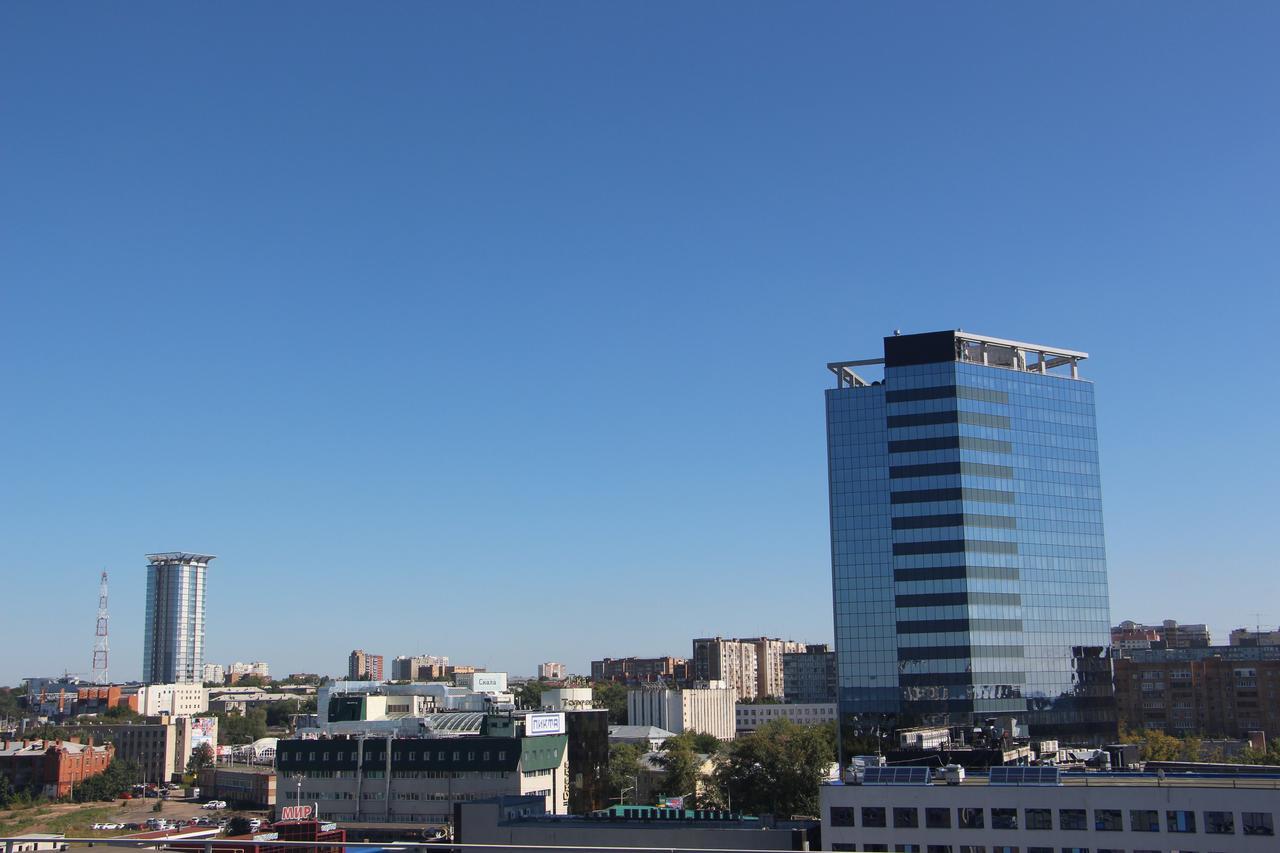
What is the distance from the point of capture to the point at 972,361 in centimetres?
12788

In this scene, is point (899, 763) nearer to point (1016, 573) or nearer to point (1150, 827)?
point (1150, 827)

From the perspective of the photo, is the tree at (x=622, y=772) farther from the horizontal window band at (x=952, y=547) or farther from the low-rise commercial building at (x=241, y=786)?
the low-rise commercial building at (x=241, y=786)

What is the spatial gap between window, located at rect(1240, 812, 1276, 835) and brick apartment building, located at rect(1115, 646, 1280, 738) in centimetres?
13498

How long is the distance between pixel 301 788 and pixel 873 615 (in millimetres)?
57883

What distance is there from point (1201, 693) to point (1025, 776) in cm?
14447

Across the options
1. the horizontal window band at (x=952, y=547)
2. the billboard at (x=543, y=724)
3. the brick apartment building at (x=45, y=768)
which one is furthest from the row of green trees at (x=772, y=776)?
the brick apartment building at (x=45, y=768)

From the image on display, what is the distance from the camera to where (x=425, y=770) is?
110m

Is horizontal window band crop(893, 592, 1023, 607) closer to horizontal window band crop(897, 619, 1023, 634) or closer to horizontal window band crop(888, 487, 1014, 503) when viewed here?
horizontal window band crop(897, 619, 1023, 634)

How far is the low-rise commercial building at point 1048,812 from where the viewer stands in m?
49.8

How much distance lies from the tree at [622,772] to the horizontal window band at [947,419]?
49.0m

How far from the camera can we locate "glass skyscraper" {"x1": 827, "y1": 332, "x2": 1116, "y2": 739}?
122312mm

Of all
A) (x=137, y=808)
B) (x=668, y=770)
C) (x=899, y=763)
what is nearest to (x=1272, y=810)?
(x=899, y=763)

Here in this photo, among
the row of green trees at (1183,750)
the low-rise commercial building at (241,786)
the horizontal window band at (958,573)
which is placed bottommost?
the low-rise commercial building at (241,786)

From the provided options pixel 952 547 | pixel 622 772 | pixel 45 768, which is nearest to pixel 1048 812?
pixel 952 547
